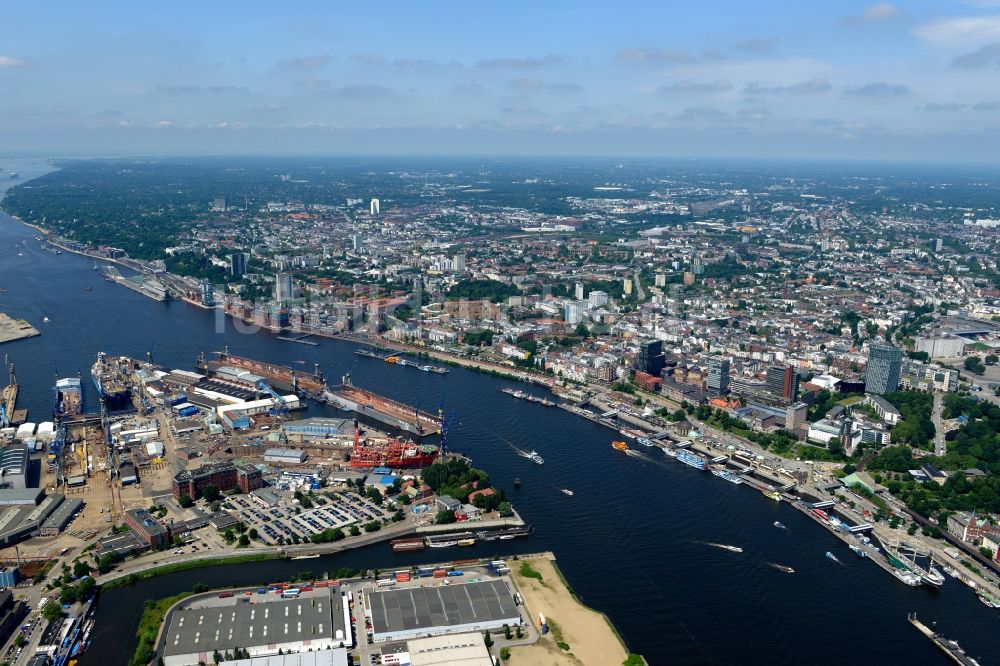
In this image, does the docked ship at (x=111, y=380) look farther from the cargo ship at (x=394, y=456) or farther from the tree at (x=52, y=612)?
the tree at (x=52, y=612)

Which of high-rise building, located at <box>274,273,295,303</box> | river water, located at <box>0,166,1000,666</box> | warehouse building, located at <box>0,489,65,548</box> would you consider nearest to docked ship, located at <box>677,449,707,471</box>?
river water, located at <box>0,166,1000,666</box>

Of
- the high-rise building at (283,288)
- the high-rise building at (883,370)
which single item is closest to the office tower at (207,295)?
the high-rise building at (283,288)

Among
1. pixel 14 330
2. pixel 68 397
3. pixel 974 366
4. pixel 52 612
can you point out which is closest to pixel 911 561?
pixel 52 612

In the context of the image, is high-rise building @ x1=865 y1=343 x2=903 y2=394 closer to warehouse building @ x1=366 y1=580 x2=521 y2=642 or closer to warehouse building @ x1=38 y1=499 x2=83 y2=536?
warehouse building @ x1=366 y1=580 x2=521 y2=642

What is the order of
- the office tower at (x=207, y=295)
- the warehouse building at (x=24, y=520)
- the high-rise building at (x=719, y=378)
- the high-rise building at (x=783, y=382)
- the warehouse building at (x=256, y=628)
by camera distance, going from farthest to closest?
the office tower at (x=207, y=295) → the high-rise building at (x=719, y=378) → the high-rise building at (x=783, y=382) → the warehouse building at (x=24, y=520) → the warehouse building at (x=256, y=628)

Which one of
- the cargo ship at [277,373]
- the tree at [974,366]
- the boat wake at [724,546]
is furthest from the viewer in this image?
the tree at [974,366]

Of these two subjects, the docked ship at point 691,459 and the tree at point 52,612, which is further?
the docked ship at point 691,459

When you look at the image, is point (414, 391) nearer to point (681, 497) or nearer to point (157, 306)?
point (681, 497)

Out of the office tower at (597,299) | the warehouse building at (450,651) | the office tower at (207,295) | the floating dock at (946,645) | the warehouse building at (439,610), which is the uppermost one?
the office tower at (597,299)
